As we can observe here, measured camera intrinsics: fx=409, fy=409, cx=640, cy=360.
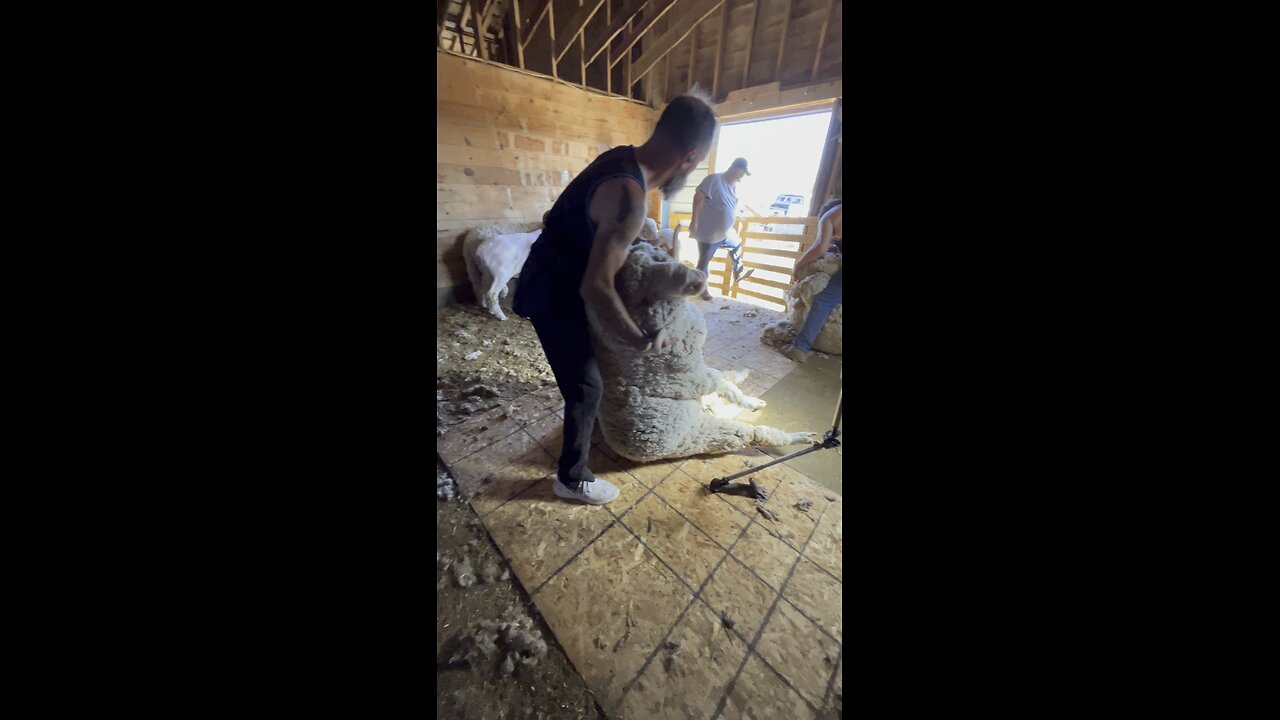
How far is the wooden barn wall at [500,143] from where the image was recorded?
4.56 meters

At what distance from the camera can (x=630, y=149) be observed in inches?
54.5

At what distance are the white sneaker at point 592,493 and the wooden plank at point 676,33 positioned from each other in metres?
5.45

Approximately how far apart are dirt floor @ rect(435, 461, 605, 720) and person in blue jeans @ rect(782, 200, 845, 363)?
2889mm

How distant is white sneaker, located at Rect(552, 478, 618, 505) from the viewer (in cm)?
181

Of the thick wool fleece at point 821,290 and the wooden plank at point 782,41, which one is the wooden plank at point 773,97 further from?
the thick wool fleece at point 821,290

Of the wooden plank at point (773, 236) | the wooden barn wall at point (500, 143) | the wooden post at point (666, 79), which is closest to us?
the wooden barn wall at point (500, 143)

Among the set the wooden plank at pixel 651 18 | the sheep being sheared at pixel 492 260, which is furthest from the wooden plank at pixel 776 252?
the sheep being sheared at pixel 492 260

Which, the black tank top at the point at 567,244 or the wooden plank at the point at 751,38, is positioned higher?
the wooden plank at the point at 751,38

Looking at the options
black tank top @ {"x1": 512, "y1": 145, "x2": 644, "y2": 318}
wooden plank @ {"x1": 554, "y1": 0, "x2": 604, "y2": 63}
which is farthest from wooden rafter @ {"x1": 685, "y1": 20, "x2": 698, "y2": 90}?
black tank top @ {"x1": 512, "y1": 145, "x2": 644, "y2": 318}

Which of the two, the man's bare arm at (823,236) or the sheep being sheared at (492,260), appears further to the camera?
the sheep being sheared at (492,260)

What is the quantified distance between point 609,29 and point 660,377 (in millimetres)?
5537
